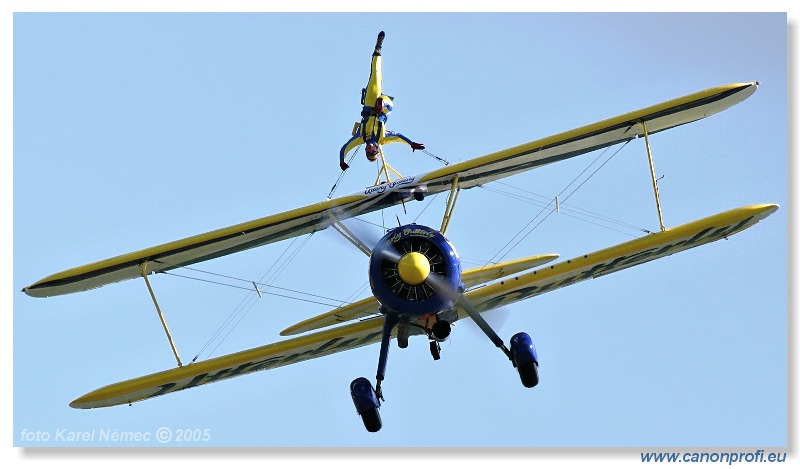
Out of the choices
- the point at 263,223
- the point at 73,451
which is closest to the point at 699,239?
the point at 263,223

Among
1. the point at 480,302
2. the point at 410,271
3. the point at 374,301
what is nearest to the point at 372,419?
the point at 410,271

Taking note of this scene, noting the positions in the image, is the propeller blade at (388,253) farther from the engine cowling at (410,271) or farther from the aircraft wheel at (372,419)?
the aircraft wheel at (372,419)

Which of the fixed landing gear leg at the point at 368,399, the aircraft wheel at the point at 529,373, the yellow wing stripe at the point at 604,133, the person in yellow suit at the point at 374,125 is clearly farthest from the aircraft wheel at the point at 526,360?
the person in yellow suit at the point at 374,125

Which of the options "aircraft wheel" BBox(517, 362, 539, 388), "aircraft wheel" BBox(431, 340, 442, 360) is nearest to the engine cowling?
"aircraft wheel" BBox(431, 340, 442, 360)

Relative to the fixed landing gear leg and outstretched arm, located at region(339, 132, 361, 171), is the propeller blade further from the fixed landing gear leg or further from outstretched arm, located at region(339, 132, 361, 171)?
outstretched arm, located at region(339, 132, 361, 171)

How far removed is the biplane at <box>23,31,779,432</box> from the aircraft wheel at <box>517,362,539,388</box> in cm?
2

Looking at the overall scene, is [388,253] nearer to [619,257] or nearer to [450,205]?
[450,205]

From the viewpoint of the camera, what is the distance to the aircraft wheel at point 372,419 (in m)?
19.9

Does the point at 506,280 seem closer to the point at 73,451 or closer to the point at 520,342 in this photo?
the point at 520,342

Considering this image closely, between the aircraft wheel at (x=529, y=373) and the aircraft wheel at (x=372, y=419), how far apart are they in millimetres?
1655

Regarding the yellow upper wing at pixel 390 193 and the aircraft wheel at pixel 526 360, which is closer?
the aircraft wheel at pixel 526 360

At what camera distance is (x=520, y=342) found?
20.0m

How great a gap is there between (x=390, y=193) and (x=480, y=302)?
1.68 meters

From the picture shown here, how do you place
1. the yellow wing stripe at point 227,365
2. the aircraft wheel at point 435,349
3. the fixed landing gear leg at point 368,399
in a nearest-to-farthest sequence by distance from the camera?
the fixed landing gear leg at point 368,399 < the aircraft wheel at point 435,349 < the yellow wing stripe at point 227,365
